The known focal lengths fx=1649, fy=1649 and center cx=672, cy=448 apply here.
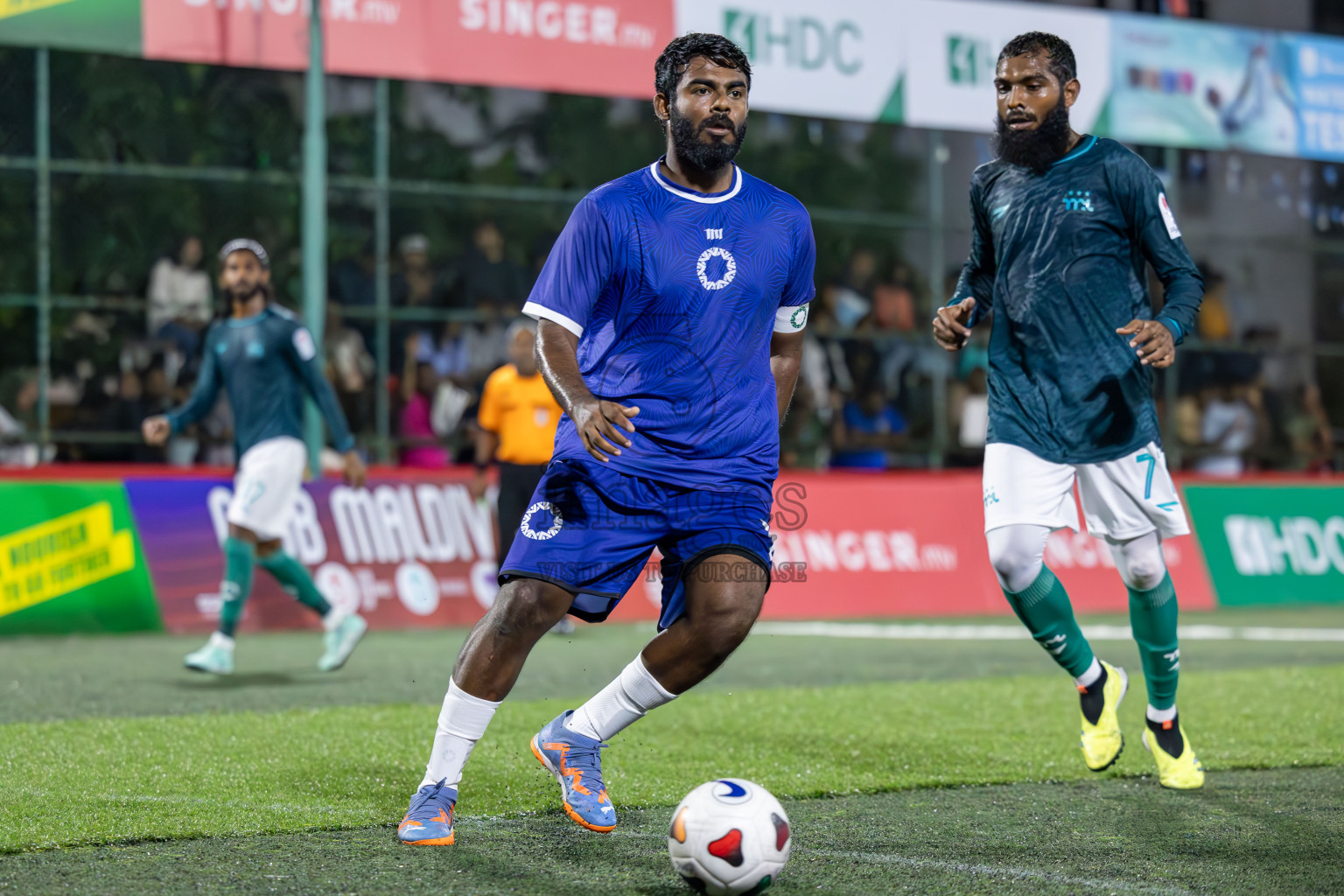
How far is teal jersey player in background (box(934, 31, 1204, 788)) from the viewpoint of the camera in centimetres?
577

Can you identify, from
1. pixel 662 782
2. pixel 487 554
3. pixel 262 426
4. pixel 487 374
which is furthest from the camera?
pixel 487 374

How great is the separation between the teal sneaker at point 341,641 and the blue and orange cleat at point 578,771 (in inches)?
181

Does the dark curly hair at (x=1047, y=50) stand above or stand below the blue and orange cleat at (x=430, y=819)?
above

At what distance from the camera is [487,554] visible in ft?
43.4

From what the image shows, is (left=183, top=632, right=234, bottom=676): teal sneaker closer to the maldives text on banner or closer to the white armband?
the white armband

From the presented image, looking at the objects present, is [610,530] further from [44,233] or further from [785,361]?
[44,233]

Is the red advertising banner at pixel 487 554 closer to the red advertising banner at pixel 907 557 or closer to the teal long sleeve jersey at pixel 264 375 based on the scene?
the red advertising banner at pixel 907 557

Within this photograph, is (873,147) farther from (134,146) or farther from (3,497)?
(3,497)

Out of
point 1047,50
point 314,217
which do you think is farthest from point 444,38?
point 1047,50

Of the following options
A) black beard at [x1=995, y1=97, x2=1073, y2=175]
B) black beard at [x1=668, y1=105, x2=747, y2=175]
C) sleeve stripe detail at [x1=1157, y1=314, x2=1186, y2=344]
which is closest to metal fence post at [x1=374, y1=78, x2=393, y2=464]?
black beard at [x1=995, y1=97, x2=1073, y2=175]

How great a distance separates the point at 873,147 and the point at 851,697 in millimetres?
12723

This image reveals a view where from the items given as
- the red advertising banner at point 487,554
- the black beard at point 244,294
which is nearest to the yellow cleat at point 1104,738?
the red advertising banner at point 487,554

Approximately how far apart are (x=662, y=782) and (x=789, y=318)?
5.68ft

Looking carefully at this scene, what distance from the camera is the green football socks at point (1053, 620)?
586 centimetres
